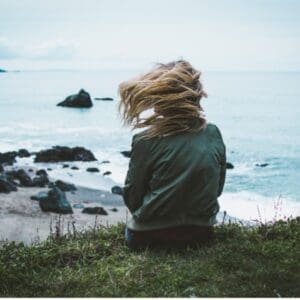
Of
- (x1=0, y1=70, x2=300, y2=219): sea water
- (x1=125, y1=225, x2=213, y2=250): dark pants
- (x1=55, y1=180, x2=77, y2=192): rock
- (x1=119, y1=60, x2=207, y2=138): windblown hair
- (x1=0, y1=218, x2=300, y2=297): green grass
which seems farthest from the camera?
(x1=55, y1=180, x2=77, y2=192): rock

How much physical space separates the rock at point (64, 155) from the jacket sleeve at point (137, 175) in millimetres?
20049

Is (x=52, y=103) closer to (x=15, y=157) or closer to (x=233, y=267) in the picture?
(x=15, y=157)

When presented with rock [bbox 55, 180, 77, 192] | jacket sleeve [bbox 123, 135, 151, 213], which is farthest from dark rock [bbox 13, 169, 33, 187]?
jacket sleeve [bbox 123, 135, 151, 213]

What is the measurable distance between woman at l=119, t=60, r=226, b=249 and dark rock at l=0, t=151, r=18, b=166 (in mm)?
20143

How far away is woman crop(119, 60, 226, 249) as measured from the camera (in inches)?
169

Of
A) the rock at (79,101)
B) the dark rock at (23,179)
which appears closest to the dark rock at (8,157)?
the dark rock at (23,179)

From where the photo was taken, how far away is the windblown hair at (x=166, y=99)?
428 cm

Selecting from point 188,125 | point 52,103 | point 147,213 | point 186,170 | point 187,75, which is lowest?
point 52,103

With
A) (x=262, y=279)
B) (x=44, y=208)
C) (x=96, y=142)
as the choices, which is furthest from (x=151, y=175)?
(x=96, y=142)

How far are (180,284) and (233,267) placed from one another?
20.1 inches

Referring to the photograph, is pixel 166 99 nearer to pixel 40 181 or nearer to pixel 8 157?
pixel 40 181

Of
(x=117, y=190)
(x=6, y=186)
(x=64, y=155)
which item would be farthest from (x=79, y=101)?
(x=6, y=186)

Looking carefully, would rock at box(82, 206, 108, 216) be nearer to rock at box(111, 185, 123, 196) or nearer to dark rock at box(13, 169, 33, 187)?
rock at box(111, 185, 123, 196)

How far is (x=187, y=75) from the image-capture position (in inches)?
169
